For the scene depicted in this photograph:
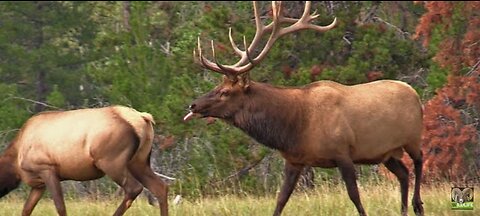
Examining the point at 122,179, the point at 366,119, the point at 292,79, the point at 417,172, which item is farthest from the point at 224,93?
the point at 292,79

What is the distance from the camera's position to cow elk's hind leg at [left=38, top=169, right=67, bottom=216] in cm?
1063

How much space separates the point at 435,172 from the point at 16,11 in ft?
54.5

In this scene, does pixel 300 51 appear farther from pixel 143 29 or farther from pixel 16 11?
pixel 16 11

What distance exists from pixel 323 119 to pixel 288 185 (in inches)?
31.2

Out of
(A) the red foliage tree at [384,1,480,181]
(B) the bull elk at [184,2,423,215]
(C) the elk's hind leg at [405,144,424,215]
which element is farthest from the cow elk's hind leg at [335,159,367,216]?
(A) the red foliage tree at [384,1,480,181]

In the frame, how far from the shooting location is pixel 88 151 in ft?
34.7

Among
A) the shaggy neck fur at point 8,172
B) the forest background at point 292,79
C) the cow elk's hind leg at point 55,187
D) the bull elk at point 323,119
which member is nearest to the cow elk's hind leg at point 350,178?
the bull elk at point 323,119

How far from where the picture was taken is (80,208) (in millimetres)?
12305

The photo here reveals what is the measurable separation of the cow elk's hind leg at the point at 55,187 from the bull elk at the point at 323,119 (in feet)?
4.76

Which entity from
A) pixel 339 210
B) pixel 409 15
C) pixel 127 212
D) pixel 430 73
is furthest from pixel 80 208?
pixel 409 15

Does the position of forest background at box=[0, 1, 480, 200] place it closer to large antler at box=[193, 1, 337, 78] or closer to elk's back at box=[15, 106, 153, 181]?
large antler at box=[193, 1, 337, 78]

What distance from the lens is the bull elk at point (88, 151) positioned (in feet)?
34.5

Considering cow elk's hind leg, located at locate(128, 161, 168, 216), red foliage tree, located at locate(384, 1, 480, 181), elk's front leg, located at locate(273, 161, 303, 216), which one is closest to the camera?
elk's front leg, located at locate(273, 161, 303, 216)

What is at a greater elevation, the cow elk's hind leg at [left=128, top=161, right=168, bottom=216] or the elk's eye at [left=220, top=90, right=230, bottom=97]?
the elk's eye at [left=220, top=90, right=230, bottom=97]
